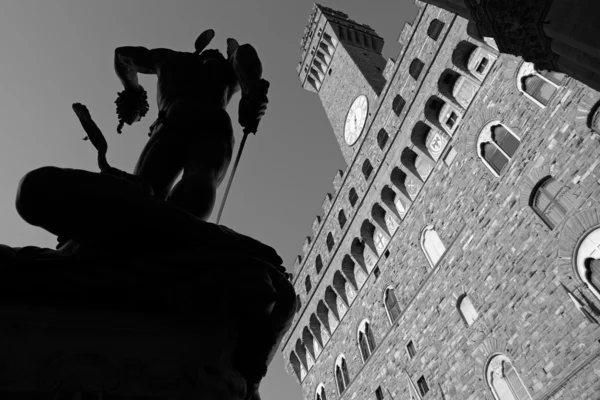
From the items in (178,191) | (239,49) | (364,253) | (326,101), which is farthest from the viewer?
(326,101)

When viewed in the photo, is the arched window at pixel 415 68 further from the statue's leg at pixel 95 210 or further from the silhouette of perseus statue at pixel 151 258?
the statue's leg at pixel 95 210

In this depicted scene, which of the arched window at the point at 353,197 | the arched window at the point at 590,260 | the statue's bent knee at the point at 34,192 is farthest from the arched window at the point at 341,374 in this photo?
the statue's bent knee at the point at 34,192

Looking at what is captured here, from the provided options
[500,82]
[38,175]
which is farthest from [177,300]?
[500,82]

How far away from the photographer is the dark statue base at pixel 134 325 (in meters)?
0.98

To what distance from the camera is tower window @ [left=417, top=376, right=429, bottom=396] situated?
391 inches

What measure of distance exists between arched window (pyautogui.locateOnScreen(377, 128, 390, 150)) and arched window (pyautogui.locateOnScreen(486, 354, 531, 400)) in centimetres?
773

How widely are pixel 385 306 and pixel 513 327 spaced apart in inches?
190

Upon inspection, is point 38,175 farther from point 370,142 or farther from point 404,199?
point 370,142

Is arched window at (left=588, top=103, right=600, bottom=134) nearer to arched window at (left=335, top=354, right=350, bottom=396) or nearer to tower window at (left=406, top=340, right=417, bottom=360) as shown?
tower window at (left=406, top=340, right=417, bottom=360)

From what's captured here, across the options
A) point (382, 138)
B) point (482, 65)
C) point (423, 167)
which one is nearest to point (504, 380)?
point (423, 167)

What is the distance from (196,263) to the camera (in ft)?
3.93

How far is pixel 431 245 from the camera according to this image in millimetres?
11164

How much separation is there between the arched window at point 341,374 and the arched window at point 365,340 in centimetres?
111

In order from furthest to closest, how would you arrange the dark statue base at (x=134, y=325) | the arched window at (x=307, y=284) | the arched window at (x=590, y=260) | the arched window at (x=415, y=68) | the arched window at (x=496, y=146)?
the arched window at (x=307, y=284)
the arched window at (x=415, y=68)
the arched window at (x=496, y=146)
the arched window at (x=590, y=260)
the dark statue base at (x=134, y=325)
